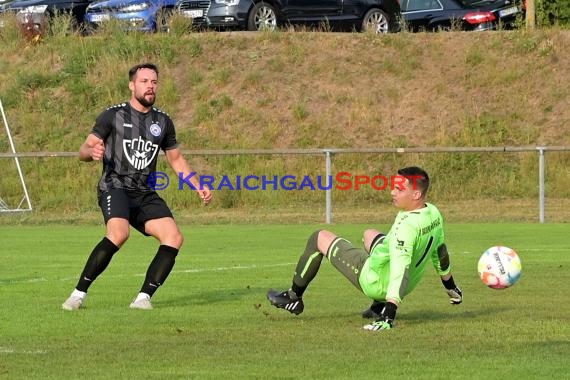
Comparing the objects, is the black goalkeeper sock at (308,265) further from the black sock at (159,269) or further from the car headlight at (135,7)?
the car headlight at (135,7)

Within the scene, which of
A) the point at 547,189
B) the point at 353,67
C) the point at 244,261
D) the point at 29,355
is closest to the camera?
the point at 29,355

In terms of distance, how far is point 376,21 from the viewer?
34000 mm

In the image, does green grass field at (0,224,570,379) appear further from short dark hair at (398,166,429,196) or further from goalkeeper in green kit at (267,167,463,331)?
short dark hair at (398,166,429,196)

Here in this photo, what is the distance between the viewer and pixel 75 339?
29.1ft

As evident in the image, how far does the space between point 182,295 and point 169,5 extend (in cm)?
2253

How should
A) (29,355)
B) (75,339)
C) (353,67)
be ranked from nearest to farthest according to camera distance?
(29,355)
(75,339)
(353,67)

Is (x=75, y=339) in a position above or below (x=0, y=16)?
below

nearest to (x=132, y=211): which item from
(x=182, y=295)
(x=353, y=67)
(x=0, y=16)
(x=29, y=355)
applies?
(x=182, y=295)

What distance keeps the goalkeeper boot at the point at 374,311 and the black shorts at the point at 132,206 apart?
1.90m

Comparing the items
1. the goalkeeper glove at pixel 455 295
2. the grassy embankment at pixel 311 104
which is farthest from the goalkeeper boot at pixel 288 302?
the grassy embankment at pixel 311 104

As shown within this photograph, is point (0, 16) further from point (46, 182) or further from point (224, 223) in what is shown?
point (224, 223)

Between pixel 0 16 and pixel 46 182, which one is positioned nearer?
pixel 46 182

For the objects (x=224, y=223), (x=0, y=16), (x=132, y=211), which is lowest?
(x=224, y=223)

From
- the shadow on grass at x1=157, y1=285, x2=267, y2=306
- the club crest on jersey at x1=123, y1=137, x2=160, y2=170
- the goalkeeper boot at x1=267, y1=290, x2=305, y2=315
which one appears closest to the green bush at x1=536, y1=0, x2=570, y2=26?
the shadow on grass at x1=157, y1=285, x2=267, y2=306
